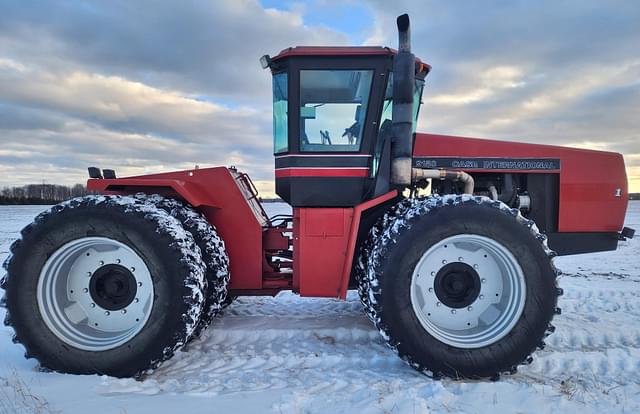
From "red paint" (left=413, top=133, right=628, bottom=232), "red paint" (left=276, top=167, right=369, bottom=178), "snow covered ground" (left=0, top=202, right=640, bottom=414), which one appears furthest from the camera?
"red paint" (left=413, top=133, right=628, bottom=232)

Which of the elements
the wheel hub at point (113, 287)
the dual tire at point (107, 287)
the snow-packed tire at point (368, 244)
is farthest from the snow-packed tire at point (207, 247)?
the snow-packed tire at point (368, 244)

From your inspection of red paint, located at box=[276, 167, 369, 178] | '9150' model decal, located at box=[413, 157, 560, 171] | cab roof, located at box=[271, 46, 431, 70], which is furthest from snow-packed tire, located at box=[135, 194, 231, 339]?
'9150' model decal, located at box=[413, 157, 560, 171]

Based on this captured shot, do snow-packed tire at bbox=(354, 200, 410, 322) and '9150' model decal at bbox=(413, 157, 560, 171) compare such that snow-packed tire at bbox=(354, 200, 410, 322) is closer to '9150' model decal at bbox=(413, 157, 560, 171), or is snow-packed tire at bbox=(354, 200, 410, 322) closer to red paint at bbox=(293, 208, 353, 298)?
red paint at bbox=(293, 208, 353, 298)

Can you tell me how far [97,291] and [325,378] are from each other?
6.62 ft

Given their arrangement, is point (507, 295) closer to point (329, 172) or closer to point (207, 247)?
point (329, 172)

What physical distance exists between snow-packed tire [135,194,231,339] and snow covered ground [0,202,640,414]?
50cm

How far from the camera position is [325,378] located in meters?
3.18

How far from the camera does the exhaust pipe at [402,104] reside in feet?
10.4

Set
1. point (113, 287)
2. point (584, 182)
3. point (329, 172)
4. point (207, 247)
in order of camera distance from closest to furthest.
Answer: point (113, 287)
point (207, 247)
point (329, 172)
point (584, 182)

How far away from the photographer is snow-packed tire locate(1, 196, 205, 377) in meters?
3.16

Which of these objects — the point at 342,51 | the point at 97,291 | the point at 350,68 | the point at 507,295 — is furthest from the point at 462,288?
the point at 97,291

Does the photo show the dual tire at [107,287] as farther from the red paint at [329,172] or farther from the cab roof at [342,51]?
the cab roof at [342,51]

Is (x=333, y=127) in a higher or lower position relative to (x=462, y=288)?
higher

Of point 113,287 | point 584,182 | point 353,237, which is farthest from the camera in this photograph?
point 584,182
